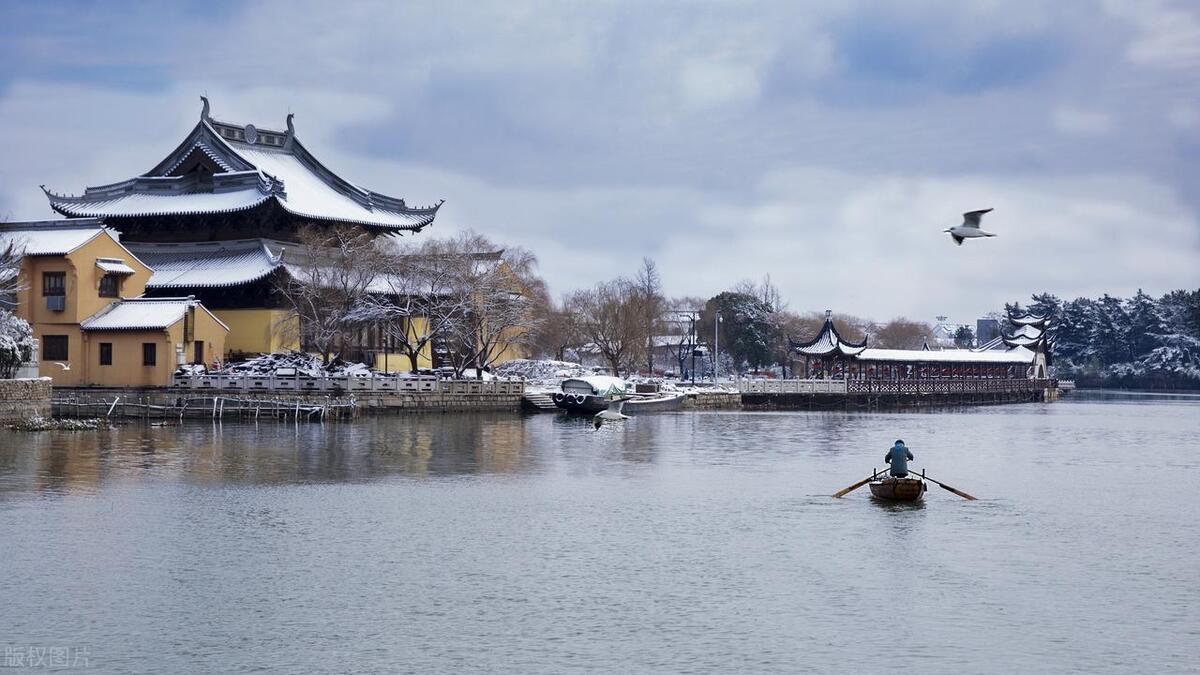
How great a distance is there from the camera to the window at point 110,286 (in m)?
64.9

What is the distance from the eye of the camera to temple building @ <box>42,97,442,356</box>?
71.6m

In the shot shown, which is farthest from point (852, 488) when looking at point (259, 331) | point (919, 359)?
point (919, 359)

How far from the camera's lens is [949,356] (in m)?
114

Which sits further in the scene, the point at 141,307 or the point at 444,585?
the point at 141,307

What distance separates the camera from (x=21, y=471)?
37562mm

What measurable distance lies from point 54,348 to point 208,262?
515 inches

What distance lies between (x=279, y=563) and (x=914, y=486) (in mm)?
15802

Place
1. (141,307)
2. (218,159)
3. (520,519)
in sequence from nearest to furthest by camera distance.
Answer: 1. (520,519)
2. (141,307)
3. (218,159)

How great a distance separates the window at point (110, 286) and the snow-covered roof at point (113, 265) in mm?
402

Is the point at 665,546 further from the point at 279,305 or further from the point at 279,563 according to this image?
the point at 279,305

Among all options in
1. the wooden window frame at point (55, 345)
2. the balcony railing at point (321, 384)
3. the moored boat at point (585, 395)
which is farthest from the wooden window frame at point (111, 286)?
the moored boat at point (585, 395)

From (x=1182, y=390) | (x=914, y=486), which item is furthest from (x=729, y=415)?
(x=1182, y=390)

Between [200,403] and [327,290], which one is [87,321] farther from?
[327,290]

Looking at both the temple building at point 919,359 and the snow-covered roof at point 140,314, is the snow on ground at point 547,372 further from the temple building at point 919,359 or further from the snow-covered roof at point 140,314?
the snow-covered roof at point 140,314
